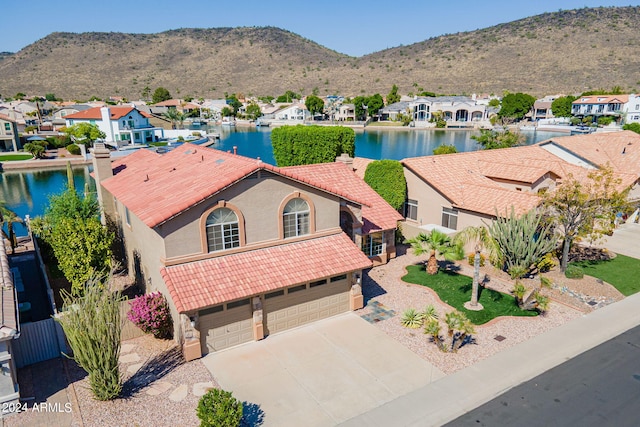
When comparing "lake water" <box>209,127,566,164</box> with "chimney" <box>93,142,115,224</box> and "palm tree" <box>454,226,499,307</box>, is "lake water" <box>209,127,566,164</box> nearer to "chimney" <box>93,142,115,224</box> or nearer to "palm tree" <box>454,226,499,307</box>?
"chimney" <box>93,142,115,224</box>

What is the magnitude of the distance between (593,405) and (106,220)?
78.3 ft

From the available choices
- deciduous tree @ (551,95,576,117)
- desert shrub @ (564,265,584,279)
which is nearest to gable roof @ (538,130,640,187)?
desert shrub @ (564,265,584,279)

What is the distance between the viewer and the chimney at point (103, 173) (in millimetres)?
→ 24391

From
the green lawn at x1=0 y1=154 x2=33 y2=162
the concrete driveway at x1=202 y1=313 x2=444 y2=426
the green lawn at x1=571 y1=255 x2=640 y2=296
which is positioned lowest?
the green lawn at x1=571 y1=255 x2=640 y2=296

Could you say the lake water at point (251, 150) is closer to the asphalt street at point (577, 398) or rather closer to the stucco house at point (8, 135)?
the stucco house at point (8, 135)

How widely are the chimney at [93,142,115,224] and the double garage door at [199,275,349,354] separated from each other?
12.5m

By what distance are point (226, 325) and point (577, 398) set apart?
11.8 metres

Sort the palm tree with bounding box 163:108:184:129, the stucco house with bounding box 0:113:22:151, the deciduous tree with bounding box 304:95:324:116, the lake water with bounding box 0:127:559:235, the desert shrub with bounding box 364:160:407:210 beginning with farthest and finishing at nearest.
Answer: the deciduous tree with bounding box 304:95:324:116 → the palm tree with bounding box 163:108:184:129 → the stucco house with bounding box 0:113:22:151 → the lake water with bounding box 0:127:559:235 → the desert shrub with bounding box 364:160:407:210

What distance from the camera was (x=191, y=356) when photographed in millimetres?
15258

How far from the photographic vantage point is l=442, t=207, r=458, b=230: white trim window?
2819 cm

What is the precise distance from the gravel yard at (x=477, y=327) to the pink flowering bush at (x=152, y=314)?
8.14 m

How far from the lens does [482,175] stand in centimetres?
3195

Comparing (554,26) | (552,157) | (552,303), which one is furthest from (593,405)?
(554,26)

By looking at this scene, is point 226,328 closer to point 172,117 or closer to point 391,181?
point 391,181
